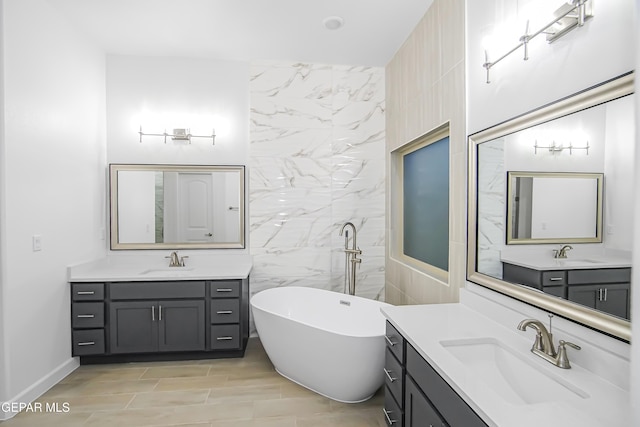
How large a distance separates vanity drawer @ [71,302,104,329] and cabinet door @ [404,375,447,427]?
2.57 metres

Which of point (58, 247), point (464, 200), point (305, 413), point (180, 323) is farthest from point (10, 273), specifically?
point (464, 200)

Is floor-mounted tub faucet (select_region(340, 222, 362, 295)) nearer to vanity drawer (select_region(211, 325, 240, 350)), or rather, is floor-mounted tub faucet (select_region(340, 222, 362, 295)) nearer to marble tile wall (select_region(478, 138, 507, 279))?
vanity drawer (select_region(211, 325, 240, 350))

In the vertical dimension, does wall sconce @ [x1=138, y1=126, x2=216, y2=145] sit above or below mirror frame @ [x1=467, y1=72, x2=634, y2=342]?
above

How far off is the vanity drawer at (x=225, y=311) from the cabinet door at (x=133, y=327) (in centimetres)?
49

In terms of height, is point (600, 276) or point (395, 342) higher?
point (600, 276)

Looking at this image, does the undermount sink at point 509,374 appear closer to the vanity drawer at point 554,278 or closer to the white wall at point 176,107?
the vanity drawer at point 554,278

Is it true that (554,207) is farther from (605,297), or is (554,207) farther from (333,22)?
(333,22)

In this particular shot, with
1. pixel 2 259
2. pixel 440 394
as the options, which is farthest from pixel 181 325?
pixel 440 394

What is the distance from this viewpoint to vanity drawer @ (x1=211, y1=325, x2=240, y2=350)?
9.11 ft

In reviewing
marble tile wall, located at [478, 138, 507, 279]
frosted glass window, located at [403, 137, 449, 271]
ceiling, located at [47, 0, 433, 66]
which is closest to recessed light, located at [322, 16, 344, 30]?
ceiling, located at [47, 0, 433, 66]

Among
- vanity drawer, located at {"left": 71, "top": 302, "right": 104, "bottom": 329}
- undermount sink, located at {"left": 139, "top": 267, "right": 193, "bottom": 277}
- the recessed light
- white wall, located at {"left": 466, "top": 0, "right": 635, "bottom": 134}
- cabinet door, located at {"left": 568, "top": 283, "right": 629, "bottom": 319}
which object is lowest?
vanity drawer, located at {"left": 71, "top": 302, "right": 104, "bottom": 329}

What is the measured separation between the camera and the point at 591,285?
1129 mm

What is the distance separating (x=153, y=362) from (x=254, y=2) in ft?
10.1

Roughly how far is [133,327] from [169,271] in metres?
0.54
